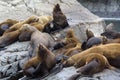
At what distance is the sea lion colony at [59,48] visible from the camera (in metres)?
7.25

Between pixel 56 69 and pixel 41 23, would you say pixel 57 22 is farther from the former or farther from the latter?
pixel 56 69

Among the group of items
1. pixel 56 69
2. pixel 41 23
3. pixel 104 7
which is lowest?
pixel 104 7

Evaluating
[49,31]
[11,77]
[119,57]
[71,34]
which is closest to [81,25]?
[49,31]

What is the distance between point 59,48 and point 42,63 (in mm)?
1256

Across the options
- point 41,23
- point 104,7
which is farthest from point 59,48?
point 104,7

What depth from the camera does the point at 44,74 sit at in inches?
311

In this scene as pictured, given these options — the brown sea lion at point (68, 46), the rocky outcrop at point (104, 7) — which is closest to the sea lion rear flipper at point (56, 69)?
the brown sea lion at point (68, 46)

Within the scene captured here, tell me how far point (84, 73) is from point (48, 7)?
6951 mm

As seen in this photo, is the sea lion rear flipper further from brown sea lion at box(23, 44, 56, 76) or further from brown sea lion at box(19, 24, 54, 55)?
brown sea lion at box(19, 24, 54, 55)

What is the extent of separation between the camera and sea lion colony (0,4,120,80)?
7250 mm

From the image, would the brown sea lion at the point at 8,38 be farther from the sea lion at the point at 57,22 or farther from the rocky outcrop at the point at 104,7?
the rocky outcrop at the point at 104,7

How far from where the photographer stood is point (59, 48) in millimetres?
9188

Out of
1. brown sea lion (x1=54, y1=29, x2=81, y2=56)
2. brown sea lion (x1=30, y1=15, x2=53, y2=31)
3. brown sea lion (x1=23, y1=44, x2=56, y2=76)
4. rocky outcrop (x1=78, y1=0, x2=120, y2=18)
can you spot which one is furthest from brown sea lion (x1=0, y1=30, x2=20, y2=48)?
rocky outcrop (x1=78, y1=0, x2=120, y2=18)

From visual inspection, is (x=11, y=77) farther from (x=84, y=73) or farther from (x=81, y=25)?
(x=81, y=25)
